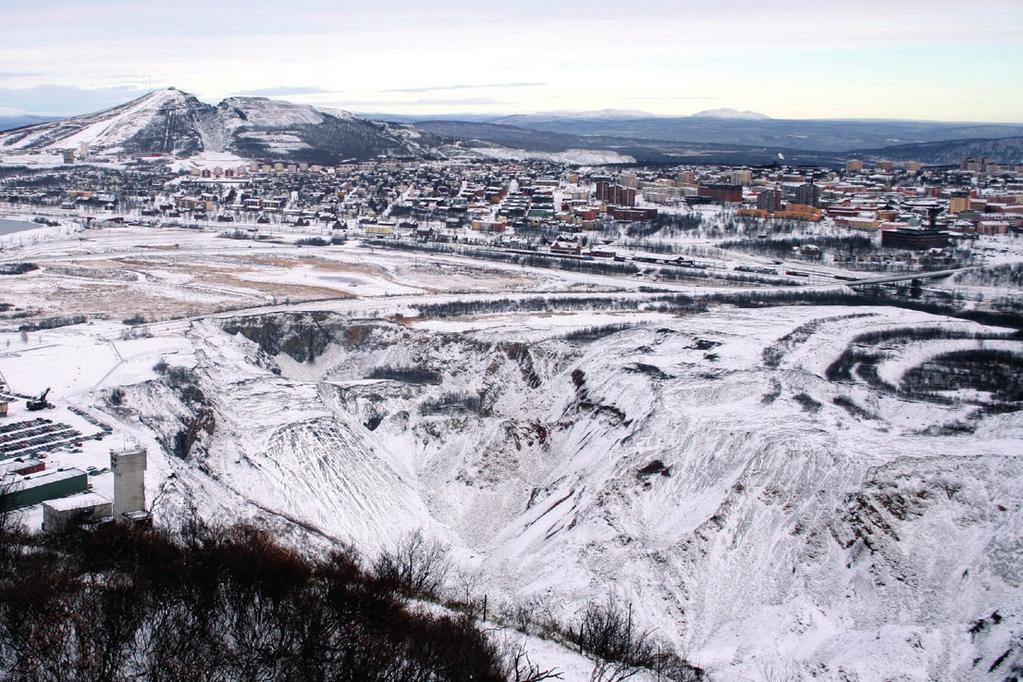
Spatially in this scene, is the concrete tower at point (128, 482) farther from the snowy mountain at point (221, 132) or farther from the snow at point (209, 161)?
the snowy mountain at point (221, 132)

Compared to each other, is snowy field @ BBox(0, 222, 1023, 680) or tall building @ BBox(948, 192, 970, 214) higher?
tall building @ BBox(948, 192, 970, 214)

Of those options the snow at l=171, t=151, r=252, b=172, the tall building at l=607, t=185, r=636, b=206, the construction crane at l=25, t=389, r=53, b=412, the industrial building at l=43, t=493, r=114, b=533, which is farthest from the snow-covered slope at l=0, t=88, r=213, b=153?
the industrial building at l=43, t=493, r=114, b=533

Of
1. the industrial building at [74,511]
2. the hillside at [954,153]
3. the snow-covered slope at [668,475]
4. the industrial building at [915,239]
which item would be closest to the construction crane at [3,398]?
the snow-covered slope at [668,475]

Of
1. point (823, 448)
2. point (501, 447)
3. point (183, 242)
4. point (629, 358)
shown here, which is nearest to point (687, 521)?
point (823, 448)

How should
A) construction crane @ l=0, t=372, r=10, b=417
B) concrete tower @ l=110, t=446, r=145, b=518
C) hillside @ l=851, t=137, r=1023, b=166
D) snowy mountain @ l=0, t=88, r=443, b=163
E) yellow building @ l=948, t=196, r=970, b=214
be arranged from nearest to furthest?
concrete tower @ l=110, t=446, r=145, b=518 < construction crane @ l=0, t=372, r=10, b=417 < yellow building @ l=948, t=196, r=970, b=214 < snowy mountain @ l=0, t=88, r=443, b=163 < hillside @ l=851, t=137, r=1023, b=166

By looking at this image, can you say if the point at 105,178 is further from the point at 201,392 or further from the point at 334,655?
the point at 334,655

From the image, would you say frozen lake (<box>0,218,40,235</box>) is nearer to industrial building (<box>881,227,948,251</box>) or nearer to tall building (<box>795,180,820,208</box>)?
tall building (<box>795,180,820,208</box>)
